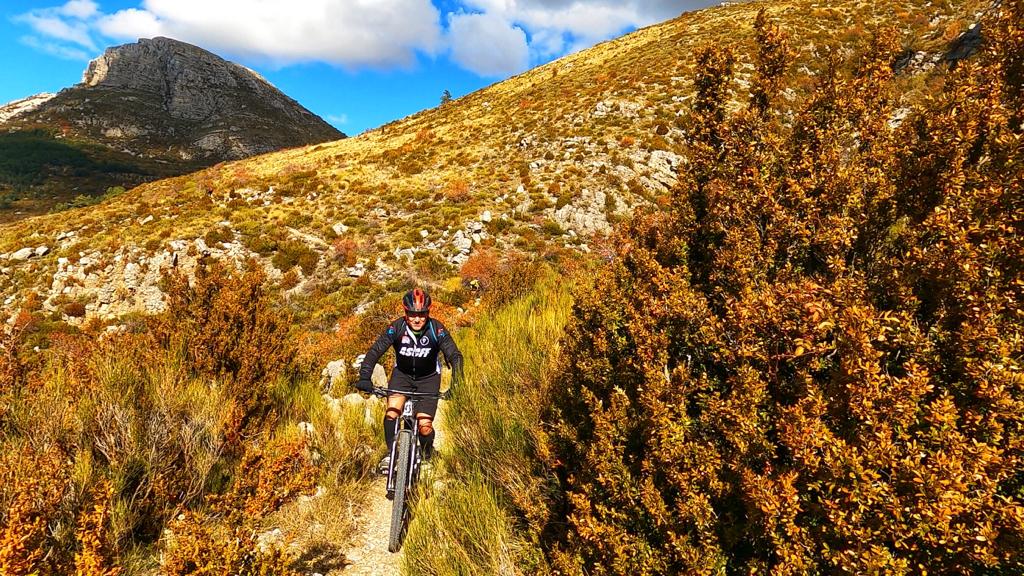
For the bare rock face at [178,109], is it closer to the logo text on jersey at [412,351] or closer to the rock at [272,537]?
the logo text on jersey at [412,351]

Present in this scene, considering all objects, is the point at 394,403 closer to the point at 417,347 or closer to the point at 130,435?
the point at 417,347

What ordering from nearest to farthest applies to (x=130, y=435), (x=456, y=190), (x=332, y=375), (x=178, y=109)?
1. (x=130, y=435)
2. (x=332, y=375)
3. (x=456, y=190)
4. (x=178, y=109)

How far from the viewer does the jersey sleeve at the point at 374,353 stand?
4863mm

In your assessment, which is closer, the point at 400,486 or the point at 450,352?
the point at 400,486

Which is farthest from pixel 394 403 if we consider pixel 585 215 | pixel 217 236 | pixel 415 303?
pixel 217 236

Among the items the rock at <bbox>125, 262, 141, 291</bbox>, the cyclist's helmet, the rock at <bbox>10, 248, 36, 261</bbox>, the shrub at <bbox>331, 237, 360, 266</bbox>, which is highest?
the rock at <bbox>10, 248, 36, 261</bbox>

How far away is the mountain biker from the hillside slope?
860 cm

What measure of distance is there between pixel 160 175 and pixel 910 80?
4082 inches

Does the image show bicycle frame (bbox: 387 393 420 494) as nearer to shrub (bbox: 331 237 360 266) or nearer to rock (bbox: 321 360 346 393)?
rock (bbox: 321 360 346 393)

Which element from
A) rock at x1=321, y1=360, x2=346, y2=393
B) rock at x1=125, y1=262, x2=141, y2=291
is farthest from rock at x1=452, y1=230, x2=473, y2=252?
rock at x1=125, y1=262, x2=141, y2=291

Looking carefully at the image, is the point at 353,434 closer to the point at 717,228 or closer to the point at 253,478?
the point at 253,478

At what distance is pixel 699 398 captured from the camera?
2562 millimetres

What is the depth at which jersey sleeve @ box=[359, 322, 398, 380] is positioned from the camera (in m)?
4.86

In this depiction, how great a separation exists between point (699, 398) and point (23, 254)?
25263mm
